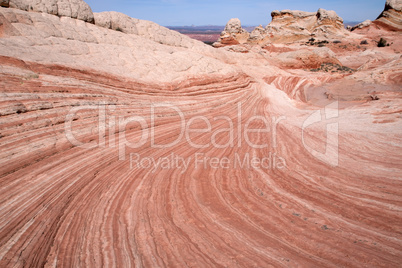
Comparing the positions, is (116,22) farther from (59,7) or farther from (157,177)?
(157,177)

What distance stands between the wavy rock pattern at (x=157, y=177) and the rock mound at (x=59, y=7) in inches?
22.9

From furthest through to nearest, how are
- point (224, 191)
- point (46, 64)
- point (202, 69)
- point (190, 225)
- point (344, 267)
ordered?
point (202, 69) → point (46, 64) → point (224, 191) → point (190, 225) → point (344, 267)

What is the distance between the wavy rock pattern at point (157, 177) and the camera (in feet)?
9.14

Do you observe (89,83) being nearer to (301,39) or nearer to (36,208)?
(36,208)

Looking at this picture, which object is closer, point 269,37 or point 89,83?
point 89,83

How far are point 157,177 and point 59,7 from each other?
27.7ft

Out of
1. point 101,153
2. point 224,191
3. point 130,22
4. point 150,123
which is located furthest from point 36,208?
point 130,22

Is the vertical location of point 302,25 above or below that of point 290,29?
above

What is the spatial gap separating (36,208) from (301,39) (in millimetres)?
41618

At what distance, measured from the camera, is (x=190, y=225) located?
127 inches

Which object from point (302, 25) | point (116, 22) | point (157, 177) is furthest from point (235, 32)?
point (157, 177)

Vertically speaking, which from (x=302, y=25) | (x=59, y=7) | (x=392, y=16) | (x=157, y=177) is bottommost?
(x=157, y=177)

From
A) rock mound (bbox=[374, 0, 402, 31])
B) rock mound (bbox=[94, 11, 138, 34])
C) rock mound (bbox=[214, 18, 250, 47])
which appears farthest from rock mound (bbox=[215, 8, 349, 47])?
rock mound (bbox=[94, 11, 138, 34])

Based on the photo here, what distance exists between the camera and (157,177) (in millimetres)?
4418
